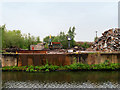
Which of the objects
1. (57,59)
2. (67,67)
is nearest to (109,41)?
(67,67)

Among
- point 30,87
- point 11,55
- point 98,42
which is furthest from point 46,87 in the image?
point 98,42

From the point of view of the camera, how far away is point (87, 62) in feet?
82.4

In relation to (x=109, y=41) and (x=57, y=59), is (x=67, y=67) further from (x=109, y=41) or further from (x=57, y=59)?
(x=109, y=41)

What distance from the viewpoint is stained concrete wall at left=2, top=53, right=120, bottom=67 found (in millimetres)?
25000

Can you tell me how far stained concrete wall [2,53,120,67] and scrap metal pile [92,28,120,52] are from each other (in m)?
7.55

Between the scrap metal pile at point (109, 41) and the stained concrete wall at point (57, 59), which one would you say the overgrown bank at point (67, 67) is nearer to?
the stained concrete wall at point (57, 59)

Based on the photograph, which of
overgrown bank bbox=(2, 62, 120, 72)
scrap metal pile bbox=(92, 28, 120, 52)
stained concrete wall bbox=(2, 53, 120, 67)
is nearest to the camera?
overgrown bank bbox=(2, 62, 120, 72)

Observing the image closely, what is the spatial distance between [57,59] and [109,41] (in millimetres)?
15987

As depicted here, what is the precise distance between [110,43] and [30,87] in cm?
2397

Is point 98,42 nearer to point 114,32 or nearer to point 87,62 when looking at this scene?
point 114,32

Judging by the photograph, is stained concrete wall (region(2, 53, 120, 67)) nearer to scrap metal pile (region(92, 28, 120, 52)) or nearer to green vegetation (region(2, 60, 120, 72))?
green vegetation (region(2, 60, 120, 72))

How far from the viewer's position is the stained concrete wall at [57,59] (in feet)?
82.0

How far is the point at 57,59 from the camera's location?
2506cm

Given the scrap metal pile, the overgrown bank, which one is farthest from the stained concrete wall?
the scrap metal pile
